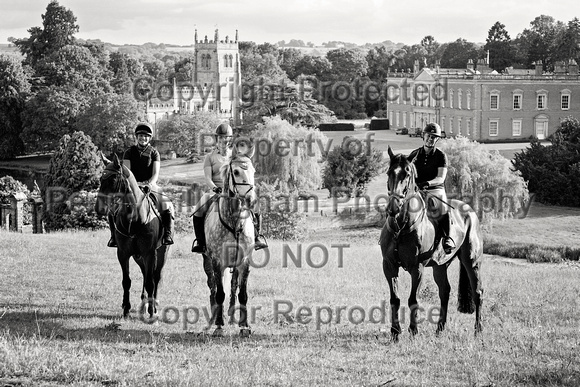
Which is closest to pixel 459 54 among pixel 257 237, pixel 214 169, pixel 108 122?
pixel 108 122

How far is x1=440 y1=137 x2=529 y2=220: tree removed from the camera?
50375mm

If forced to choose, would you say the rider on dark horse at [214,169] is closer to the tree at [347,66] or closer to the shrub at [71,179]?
the shrub at [71,179]

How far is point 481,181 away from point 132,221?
41.7 m

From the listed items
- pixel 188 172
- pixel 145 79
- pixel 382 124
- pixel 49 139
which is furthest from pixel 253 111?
pixel 145 79

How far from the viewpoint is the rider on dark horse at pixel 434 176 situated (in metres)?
11.8

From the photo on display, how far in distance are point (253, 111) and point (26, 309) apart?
66.7 m

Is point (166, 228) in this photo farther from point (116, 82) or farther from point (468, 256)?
point (116, 82)

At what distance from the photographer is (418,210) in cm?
1109

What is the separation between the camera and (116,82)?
102375mm

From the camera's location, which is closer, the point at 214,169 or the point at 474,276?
the point at 214,169

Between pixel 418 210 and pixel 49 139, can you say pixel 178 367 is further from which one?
pixel 49 139

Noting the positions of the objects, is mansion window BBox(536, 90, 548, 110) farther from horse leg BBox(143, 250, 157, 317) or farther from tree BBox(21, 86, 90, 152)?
horse leg BBox(143, 250, 157, 317)

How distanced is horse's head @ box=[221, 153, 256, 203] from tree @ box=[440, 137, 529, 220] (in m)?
40.3

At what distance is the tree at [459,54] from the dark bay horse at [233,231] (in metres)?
119
